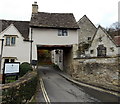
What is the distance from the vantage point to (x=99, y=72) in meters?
14.3

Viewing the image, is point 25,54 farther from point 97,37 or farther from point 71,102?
point 71,102

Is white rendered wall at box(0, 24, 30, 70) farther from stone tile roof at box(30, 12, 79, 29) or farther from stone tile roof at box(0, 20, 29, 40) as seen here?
stone tile roof at box(30, 12, 79, 29)

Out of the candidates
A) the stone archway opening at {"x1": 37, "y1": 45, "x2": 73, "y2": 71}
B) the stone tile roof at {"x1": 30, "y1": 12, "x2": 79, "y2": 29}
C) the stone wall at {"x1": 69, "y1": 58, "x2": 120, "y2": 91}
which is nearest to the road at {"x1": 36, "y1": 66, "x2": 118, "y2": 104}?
the stone wall at {"x1": 69, "y1": 58, "x2": 120, "y2": 91}

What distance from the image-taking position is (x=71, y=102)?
909cm

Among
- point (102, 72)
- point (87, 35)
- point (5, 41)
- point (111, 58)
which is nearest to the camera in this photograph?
Answer: point (111, 58)

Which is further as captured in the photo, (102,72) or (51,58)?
(51,58)

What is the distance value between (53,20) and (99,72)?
39.1ft

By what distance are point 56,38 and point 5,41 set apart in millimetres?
6965

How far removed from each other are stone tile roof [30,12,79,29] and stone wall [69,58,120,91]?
611cm

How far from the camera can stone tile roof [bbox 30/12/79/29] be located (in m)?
21.4

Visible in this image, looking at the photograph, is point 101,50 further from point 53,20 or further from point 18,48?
point 18,48

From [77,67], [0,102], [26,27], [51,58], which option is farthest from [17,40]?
[51,58]

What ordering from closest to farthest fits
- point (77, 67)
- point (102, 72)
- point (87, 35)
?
point (102, 72)
point (77, 67)
point (87, 35)

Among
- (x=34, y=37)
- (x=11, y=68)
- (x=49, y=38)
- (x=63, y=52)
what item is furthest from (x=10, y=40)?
(x=63, y=52)
